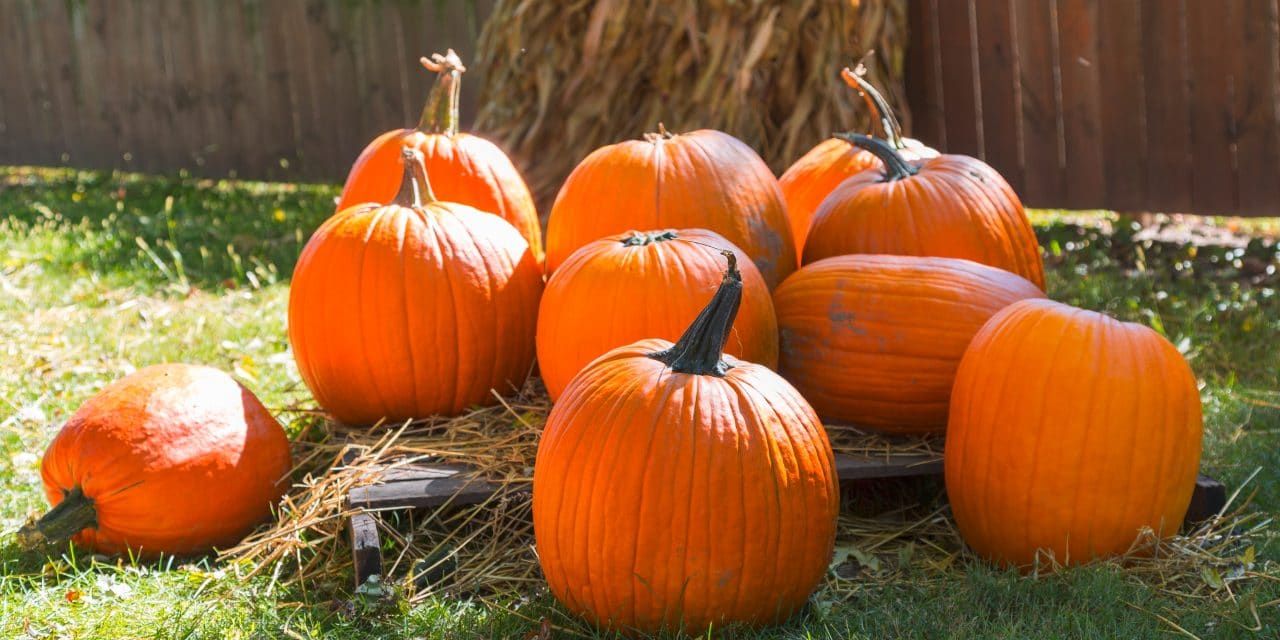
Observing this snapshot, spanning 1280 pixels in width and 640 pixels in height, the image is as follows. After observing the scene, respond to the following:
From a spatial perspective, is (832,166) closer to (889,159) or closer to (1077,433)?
(889,159)

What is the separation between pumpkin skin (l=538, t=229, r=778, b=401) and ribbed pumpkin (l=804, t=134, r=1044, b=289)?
1.52 feet

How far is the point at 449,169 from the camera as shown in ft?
11.4

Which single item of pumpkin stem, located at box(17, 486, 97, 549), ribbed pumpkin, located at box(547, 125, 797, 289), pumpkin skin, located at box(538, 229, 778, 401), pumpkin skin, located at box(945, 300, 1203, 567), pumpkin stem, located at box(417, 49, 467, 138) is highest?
pumpkin stem, located at box(417, 49, 467, 138)

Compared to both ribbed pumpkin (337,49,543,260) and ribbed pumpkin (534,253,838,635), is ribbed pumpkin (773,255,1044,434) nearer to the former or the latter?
ribbed pumpkin (534,253,838,635)

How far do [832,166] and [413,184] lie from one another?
1.26 m

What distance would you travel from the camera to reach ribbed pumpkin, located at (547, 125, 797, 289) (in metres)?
3.07

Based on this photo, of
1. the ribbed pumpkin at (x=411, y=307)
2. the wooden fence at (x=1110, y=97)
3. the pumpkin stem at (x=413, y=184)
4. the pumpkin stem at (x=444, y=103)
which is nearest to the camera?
the ribbed pumpkin at (x=411, y=307)

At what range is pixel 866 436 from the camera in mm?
2850

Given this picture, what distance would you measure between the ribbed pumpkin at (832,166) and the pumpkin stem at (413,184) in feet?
3.45

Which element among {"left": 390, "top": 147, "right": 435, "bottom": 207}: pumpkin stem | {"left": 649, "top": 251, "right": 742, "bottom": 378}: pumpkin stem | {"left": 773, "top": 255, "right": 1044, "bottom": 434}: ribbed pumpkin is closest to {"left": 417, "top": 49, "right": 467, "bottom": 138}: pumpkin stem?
{"left": 390, "top": 147, "right": 435, "bottom": 207}: pumpkin stem

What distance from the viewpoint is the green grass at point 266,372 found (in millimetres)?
2297

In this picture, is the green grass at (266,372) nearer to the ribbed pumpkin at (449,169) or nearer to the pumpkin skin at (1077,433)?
the pumpkin skin at (1077,433)

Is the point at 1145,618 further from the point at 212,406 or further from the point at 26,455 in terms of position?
the point at 26,455

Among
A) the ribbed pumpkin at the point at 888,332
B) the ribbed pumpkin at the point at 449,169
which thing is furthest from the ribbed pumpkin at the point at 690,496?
the ribbed pumpkin at the point at 449,169
